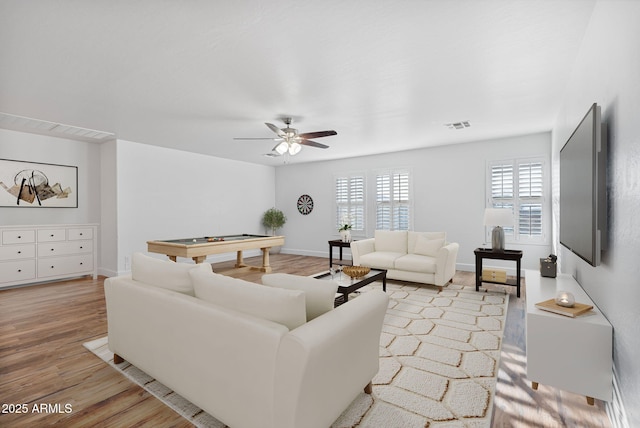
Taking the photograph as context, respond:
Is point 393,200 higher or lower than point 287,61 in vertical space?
lower

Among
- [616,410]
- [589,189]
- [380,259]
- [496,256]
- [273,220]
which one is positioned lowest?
[616,410]

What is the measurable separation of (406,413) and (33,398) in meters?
2.46

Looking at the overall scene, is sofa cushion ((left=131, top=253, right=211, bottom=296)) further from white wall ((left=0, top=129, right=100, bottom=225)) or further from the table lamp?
white wall ((left=0, top=129, right=100, bottom=225))

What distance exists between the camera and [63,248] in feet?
17.6

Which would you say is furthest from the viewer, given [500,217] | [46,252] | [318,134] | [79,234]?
[79,234]

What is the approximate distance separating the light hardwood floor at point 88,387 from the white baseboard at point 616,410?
0.07 meters

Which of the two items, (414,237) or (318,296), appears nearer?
(318,296)

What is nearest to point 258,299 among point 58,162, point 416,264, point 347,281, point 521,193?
point 347,281

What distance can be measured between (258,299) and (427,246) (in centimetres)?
416

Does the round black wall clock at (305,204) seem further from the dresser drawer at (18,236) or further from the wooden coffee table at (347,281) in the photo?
the dresser drawer at (18,236)

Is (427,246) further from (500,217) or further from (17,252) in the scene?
(17,252)

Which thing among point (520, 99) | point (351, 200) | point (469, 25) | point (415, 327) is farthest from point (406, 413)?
point (351, 200)

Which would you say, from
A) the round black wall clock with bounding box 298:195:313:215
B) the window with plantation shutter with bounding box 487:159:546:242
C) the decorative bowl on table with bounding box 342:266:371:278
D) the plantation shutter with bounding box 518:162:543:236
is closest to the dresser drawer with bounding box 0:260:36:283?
the decorative bowl on table with bounding box 342:266:371:278

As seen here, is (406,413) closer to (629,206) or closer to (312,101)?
(629,206)
